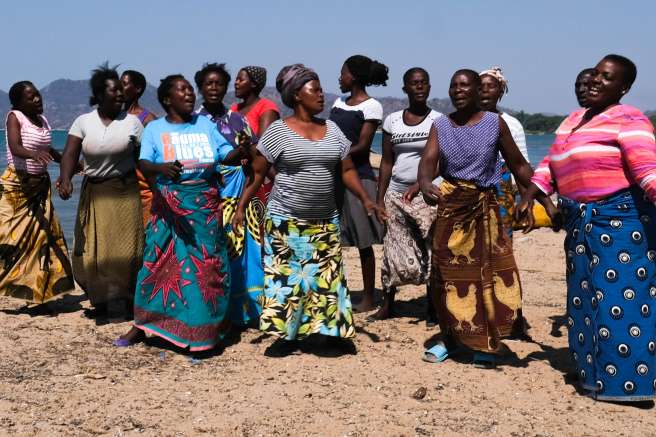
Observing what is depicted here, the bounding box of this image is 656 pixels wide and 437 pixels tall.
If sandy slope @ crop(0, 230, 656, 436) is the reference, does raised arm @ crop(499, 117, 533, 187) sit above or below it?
above

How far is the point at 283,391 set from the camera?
512 centimetres

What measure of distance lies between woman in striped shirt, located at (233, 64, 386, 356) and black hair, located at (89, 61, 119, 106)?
4.87 ft

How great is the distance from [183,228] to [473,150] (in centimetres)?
217

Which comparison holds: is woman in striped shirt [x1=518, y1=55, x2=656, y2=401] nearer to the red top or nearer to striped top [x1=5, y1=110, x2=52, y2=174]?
the red top

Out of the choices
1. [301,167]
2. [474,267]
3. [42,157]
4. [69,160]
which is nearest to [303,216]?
[301,167]

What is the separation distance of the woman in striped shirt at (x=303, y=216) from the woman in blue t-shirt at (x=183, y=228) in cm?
28

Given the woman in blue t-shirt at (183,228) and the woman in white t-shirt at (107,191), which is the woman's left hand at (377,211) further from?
the woman in white t-shirt at (107,191)

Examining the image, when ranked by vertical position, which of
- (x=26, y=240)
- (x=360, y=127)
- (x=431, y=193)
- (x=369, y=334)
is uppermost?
(x=360, y=127)

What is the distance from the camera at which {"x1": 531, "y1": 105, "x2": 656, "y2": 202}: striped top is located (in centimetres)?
455

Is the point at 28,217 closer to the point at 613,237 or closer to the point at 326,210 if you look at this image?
the point at 326,210

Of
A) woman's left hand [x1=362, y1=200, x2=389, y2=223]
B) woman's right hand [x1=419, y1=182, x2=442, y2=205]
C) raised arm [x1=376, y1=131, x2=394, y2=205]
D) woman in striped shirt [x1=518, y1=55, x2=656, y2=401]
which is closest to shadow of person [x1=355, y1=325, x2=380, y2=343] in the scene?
raised arm [x1=376, y1=131, x2=394, y2=205]

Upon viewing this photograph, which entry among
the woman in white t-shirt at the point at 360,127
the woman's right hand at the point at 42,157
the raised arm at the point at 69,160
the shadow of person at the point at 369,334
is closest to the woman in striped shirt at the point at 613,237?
the shadow of person at the point at 369,334

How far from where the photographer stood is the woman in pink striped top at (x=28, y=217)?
22.6 feet

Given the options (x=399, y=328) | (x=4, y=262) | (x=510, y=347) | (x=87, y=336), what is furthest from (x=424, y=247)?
(x=4, y=262)
